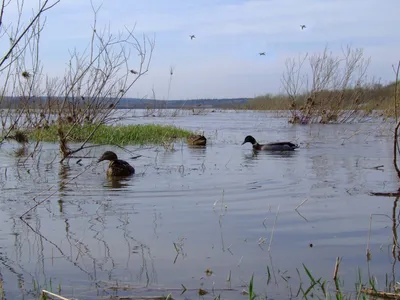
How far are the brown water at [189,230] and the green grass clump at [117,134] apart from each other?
5.80 m

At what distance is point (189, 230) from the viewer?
6195 millimetres

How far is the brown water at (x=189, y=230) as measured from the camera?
177 inches

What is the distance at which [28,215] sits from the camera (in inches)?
271

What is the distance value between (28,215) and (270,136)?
17.3 m

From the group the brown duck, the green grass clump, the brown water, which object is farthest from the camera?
the brown duck

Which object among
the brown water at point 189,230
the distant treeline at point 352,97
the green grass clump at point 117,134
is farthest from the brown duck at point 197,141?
the distant treeline at point 352,97

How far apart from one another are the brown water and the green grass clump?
5.80m

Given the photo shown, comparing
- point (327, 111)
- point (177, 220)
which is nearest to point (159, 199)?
point (177, 220)

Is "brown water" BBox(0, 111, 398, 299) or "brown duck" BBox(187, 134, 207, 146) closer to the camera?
"brown water" BBox(0, 111, 398, 299)

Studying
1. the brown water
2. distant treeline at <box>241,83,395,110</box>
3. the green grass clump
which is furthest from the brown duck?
distant treeline at <box>241,83,395,110</box>

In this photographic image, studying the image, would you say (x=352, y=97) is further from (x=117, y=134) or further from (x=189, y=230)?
(x=189, y=230)

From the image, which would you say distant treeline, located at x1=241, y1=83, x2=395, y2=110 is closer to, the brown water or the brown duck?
the brown duck

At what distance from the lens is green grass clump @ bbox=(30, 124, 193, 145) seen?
57.5 feet

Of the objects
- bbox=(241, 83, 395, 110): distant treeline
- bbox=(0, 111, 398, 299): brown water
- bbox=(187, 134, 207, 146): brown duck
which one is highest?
bbox=(241, 83, 395, 110): distant treeline
